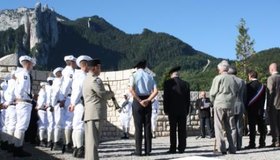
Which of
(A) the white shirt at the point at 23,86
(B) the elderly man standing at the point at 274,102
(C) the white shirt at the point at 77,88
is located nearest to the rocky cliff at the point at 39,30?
(B) the elderly man standing at the point at 274,102

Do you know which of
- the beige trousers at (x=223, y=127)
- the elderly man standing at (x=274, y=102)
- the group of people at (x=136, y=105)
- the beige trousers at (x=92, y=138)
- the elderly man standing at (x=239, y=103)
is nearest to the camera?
the beige trousers at (x=92, y=138)

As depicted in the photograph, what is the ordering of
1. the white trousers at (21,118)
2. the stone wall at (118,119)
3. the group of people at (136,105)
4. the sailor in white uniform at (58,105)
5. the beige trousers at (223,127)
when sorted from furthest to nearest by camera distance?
the stone wall at (118,119) < the sailor in white uniform at (58,105) < the beige trousers at (223,127) < the white trousers at (21,118) < the group of people at (136,105)

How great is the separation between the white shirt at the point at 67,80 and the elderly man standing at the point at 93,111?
2.52m

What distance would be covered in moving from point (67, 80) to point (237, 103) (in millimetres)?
3420

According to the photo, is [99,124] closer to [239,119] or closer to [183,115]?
[183,115]

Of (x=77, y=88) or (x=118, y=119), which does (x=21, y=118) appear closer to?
(x=77, y=88)

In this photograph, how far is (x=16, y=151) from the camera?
865cm

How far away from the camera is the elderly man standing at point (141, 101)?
8.53m

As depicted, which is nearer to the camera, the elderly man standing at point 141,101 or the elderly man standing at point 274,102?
the elderly man standing at point 141,101

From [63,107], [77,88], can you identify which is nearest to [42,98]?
[63,107]

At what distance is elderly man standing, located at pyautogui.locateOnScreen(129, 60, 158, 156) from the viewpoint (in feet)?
28.0

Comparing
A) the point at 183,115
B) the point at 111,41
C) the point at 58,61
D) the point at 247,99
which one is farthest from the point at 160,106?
the point at 111,41

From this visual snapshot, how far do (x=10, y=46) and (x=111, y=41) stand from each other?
27188 mm

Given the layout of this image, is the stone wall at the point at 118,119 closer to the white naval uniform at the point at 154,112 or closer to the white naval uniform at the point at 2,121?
the white naval uniform at the point at 154,112
